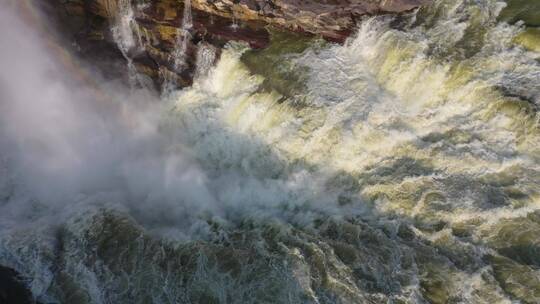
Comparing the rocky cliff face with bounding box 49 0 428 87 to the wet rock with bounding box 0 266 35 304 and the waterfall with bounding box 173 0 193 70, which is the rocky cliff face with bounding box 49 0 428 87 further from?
the wet rock with bounding box 0 266 35 304

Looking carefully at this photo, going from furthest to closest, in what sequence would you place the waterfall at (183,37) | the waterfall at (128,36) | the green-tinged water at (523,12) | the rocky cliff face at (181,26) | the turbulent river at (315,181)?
the waterfall at (128,36), the waterfall at (183,37), the rocky cliff face at (181,26), the green-tinged water at (523,12), the turbulent river at (315,181)

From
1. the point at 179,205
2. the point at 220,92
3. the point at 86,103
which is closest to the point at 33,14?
the point at 86,103

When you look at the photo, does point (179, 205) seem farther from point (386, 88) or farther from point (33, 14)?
point (33, 14)

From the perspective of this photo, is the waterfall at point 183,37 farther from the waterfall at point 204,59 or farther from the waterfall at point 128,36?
the waterfall at point 128,36

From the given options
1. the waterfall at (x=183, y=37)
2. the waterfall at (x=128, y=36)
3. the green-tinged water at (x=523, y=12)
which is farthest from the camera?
the waterfall at (x=128, y=36)

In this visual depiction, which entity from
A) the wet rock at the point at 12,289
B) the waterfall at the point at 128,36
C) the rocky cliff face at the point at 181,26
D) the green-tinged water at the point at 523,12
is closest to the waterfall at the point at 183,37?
the rocky cliff face at the point at 181,26

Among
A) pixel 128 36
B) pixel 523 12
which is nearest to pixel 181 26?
pixel 128 36
